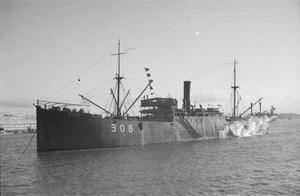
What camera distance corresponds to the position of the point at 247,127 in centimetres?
6328

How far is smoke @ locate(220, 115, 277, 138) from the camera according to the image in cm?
5588

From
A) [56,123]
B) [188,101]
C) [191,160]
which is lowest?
[191,160]

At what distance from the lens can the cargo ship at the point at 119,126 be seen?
1137 inches

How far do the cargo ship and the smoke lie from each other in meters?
7.12

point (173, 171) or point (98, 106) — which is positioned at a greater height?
point (98, 106)

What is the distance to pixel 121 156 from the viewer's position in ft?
87.5

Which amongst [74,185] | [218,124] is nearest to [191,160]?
[74,185]

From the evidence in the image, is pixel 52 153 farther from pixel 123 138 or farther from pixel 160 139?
pixel 160 139

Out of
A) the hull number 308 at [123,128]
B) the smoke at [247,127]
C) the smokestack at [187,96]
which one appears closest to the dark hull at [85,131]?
the hull number 308 at [123,128]

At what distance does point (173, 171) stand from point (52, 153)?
1533 centimetres

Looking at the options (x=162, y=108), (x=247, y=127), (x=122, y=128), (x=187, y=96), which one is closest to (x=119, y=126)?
(x=122, y=128)

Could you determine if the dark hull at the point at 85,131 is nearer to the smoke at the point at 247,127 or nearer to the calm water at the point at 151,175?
the calm water at the point at 151,175

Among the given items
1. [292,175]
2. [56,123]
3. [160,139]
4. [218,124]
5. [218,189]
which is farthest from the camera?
[218,124]

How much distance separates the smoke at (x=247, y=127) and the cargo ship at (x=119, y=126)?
712cm
